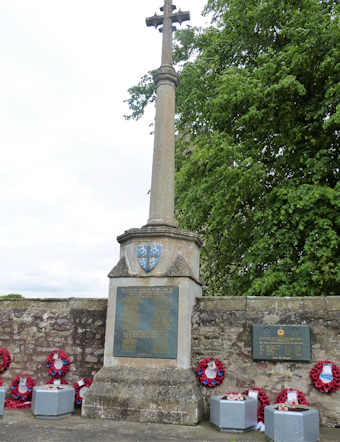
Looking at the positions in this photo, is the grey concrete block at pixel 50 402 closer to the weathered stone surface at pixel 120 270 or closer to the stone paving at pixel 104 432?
the stone paving at pixel 104 432

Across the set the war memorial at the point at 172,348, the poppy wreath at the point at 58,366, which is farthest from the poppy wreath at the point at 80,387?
the poppy wreath at the point at 58,366

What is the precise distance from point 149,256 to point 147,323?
1.07 metres

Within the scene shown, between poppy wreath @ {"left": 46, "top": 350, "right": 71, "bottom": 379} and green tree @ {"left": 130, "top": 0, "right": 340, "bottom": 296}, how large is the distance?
4117 mm

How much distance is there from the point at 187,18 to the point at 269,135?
3.96m

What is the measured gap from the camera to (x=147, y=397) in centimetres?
604

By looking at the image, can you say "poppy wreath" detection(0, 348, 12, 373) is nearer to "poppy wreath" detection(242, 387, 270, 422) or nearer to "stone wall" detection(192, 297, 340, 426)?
"stone wall" detection(192, 297, 340, 426)

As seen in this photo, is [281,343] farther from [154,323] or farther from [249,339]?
[154,323]

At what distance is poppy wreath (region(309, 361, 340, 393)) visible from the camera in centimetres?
598

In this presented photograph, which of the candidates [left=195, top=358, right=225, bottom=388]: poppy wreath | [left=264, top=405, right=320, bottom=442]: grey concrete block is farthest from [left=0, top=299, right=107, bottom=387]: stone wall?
[left=264, top=405, right=320, bottom=442]: grey concrete block

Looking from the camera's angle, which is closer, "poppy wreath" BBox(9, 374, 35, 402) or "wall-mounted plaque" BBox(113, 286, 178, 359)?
"wall-mounted plaque" BBox(113, 286, 178, 359)

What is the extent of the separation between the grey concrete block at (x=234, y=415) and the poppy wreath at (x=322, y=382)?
104 centimetres

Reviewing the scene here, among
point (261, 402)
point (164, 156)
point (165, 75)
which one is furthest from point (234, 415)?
point (165, 75)

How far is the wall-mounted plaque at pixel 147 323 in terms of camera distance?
6453 mm

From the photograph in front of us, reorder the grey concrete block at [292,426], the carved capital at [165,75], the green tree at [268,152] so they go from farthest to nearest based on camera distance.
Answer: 1. the green tree at [268,152]
2. the carved capital at [165,75]
3. the grey concrete block at [292,426]
